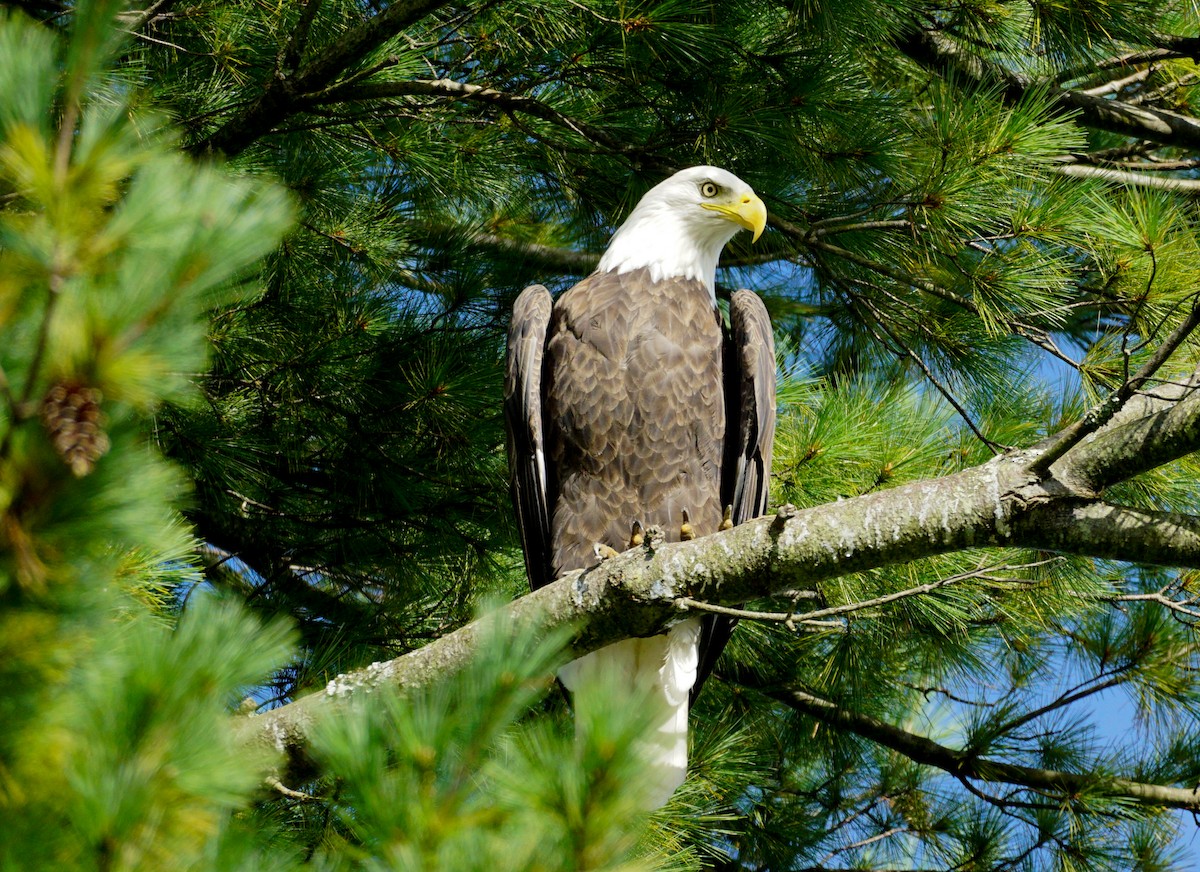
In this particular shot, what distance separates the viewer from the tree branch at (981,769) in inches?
157

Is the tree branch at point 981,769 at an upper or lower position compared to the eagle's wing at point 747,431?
lower

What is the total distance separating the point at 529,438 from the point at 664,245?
2.72 ft

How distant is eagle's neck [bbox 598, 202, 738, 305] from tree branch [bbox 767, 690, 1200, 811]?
62.9 inches

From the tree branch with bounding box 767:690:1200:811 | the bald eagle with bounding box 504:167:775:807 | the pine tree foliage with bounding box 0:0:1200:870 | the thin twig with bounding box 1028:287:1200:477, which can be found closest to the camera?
the thin twig with bounding box 1028:287:1200:477

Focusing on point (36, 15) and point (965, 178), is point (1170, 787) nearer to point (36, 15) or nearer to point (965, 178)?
point (965, 178)

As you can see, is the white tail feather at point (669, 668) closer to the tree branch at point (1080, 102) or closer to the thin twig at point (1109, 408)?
the thin twig at point (1109, 408)

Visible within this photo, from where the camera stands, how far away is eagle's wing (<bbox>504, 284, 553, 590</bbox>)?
354 centimetres

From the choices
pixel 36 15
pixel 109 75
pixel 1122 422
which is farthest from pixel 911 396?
pixel 36 15

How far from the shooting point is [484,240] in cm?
470

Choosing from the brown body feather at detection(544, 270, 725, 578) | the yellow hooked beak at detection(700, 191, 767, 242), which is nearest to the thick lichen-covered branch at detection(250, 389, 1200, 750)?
the brown body feather at detection(544, 270, 725, 578)

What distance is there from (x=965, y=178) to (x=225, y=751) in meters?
2.77

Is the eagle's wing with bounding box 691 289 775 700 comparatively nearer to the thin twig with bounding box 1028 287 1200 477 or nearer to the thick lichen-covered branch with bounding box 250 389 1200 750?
the thick lichen-covered branch with bounding box 250 389 1200 750

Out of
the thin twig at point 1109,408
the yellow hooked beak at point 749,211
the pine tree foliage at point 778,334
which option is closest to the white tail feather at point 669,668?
the pine tree foliage at point 778,334

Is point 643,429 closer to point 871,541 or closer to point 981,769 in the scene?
point 871,541
